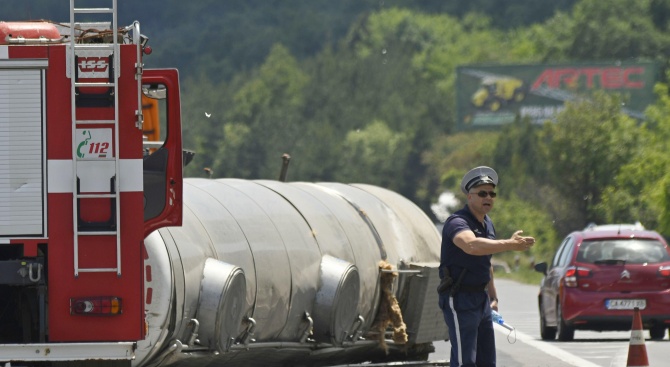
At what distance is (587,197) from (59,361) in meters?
60.7

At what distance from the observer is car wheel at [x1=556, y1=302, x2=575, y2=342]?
76.1 ft

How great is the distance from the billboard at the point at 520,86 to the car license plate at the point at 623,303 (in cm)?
8114

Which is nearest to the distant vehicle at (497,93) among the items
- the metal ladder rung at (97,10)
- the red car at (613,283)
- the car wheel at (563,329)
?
the car wheel at (563,329)

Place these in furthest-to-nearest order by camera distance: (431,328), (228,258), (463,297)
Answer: (431,328), (228,258), (463,297)

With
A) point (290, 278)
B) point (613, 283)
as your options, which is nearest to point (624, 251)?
point (613, 283)

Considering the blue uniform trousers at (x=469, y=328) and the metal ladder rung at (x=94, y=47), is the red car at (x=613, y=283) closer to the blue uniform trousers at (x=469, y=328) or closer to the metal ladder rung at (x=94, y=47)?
the blue uniform trousers at (x=469, y=328)

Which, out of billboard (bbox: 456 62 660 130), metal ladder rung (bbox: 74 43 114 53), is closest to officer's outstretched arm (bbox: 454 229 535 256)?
metal ladder rung (bbox: 74 43 114 53)

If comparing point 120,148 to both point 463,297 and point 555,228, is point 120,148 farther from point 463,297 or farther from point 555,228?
point 555,228

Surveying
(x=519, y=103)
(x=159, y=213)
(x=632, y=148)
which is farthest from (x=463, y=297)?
(x=519, y=103)

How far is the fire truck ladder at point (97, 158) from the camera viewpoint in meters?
10.9

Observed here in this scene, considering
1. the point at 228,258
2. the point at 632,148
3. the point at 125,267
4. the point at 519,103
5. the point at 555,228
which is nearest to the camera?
the point at 125,267

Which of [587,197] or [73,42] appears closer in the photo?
[73,42]

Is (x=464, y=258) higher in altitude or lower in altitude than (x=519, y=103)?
higher

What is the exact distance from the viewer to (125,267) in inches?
432
